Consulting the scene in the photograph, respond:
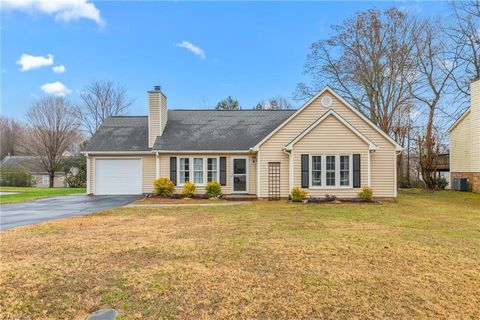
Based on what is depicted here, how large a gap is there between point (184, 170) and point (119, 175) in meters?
3.81

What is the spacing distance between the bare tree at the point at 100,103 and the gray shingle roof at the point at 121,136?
19.8 meters

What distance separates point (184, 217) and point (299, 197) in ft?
19.8

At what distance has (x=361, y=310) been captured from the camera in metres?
3.54

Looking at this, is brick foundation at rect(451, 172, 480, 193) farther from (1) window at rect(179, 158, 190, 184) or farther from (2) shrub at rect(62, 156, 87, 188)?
(2) shrub at rect(62, 156, 87, 188)

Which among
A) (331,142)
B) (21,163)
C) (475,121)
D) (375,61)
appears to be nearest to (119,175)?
(331,142)

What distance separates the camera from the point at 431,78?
2334 cm

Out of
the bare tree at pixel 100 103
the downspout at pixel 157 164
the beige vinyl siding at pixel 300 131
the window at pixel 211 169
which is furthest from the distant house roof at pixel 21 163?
the beige vinyl siding at pixel 300 131

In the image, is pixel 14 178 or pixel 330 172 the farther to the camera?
pixel 14 178

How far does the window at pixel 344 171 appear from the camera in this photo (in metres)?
14.3

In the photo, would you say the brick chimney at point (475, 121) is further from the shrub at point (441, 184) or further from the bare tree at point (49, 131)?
the bare tree at point (49, 131)

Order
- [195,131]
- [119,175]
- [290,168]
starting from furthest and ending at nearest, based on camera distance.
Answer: [195,131] < [119,175] < [290,168]

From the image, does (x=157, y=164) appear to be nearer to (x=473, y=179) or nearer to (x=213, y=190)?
(x=213, y=190)

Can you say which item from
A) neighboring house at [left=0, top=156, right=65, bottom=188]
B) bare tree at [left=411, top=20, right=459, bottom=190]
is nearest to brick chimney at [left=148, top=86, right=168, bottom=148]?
bare tree at [left=411, top=20, right=459, bottom=190]

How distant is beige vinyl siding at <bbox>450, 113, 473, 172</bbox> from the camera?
19875 mm
